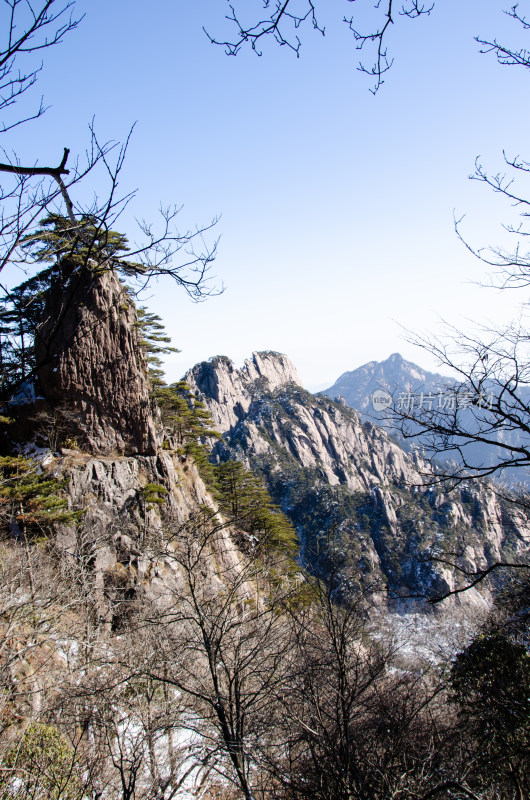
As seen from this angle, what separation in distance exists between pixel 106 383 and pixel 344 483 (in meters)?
82.1

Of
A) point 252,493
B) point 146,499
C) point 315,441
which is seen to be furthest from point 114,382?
point 315,441

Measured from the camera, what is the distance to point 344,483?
309 ft

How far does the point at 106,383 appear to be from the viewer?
760 inches

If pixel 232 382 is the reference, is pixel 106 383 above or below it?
below

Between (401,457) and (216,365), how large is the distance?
57688 millimetres

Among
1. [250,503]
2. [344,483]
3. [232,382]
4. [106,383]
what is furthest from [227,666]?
[232,382]

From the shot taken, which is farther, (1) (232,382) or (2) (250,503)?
(1) (232,382)

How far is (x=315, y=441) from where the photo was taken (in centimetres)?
9738

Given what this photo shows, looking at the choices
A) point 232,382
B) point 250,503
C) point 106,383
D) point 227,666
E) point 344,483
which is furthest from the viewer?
point 232,382

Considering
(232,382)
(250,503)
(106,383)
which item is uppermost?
(232,382)

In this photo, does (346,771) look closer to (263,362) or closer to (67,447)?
(67,447)

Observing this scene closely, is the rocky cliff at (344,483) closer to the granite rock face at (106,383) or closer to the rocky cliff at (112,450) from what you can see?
the rocky cliff at (112,450)

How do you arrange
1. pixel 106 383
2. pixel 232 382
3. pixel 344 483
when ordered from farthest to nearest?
pixel 232 382, pixel 344 483, pixel 106 383

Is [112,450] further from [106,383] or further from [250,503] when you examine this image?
[250,503]
